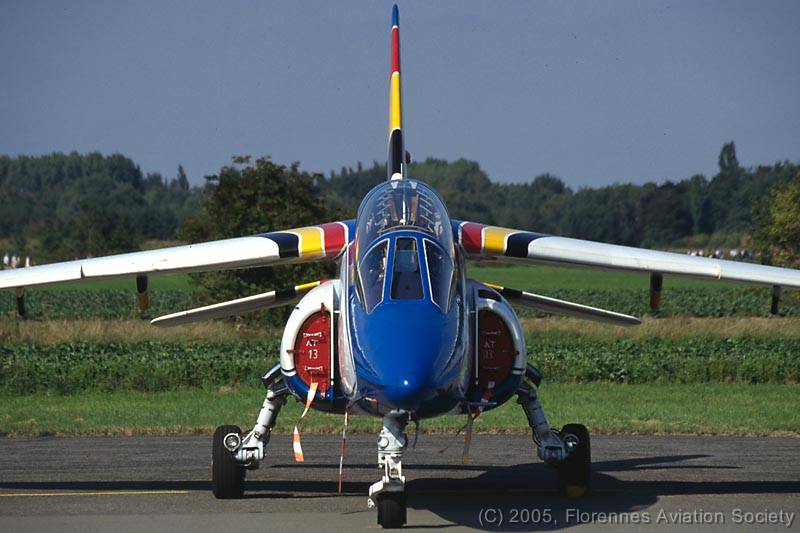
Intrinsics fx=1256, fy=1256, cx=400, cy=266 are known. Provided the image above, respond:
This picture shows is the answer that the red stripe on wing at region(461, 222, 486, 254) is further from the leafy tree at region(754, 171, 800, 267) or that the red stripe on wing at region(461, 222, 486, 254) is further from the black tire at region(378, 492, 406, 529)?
the leafy tree at region(754, 171, 800, 267)

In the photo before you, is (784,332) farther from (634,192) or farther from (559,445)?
(634,192)

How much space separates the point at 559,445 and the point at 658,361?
1639 centimetres

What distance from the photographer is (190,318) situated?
14.7 metres

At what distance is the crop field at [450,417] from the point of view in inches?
822

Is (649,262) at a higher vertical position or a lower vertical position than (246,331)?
higher

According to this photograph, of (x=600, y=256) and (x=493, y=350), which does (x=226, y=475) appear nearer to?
(x=493, y=350)

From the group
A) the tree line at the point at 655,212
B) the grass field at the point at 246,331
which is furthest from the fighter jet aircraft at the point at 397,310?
the tree line at the point at 655,212

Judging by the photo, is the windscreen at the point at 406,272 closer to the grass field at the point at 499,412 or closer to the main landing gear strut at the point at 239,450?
the main landing gear strut at the point at 239,450

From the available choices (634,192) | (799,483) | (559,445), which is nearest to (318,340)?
(559,445)

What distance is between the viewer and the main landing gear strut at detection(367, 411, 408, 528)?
34.2 ft

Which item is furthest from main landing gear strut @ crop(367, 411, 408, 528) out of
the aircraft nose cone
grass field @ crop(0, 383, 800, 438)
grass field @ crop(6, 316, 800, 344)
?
grass field @ crop(6, 316, 800, 344)

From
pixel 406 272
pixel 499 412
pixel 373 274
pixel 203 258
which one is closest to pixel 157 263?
pixel 203 258

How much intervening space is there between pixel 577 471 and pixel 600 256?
2285 mm

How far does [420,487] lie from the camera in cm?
1388
